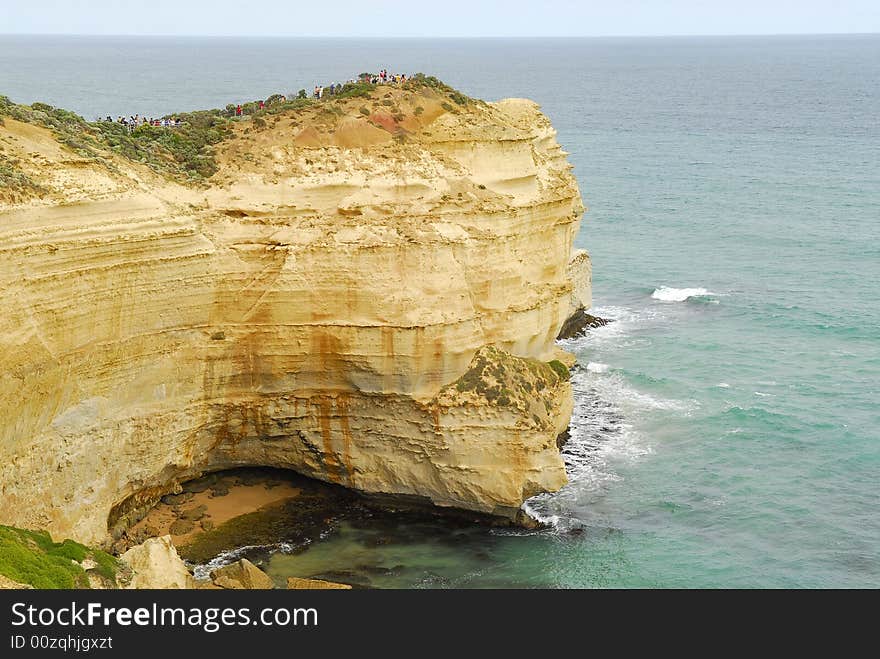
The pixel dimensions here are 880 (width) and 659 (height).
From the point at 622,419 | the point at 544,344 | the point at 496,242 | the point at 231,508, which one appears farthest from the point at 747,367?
the point at 231,508

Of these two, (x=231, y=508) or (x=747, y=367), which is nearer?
(x=231, y=508)

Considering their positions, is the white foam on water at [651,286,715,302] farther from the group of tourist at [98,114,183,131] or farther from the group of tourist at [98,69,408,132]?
the group of tourist at [98,114,183,131]

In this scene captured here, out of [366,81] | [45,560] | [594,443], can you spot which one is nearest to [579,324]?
[594,443]

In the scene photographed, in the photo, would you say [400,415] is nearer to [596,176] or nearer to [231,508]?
[231,508]

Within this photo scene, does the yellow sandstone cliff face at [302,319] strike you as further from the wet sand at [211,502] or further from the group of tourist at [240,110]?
the group of tourist at [240,110]

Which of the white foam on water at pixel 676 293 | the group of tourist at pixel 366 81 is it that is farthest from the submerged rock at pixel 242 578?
the white foam on water at pixel 676 293

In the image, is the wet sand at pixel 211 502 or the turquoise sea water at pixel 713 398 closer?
the turquoise sea water at pixel 713 398
